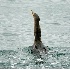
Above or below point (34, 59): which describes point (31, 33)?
below

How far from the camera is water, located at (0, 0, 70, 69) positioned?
3007cm

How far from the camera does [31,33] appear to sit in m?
46.3

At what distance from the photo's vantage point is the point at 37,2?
68.6 m

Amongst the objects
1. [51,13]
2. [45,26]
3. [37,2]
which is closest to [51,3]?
[37,2]

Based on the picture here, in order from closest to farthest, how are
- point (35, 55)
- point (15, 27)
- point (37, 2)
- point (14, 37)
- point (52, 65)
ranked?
1. point (52, 65)
2. point (35, 55)
3. point (14, 37)
4. point (15, 27)
5. point (37, 2)

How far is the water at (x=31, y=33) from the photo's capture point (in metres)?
30.1

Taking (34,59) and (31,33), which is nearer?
(34,59)

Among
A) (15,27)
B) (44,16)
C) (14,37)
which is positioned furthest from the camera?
(44,16)

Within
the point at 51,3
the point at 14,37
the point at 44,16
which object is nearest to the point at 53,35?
the point at 14,37

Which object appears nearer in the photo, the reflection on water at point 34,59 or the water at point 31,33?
the reflection on water at point 34,59

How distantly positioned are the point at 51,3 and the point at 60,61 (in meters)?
36.8

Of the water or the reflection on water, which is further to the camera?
the water

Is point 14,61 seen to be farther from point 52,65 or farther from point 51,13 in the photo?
point 51,13

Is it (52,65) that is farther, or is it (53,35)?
(53,35)
